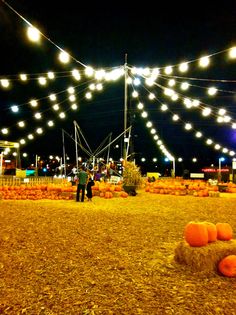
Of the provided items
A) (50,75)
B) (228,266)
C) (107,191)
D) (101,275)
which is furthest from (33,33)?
(107,191)

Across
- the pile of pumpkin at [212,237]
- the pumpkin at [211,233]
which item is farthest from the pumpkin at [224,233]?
the pumpkin at [211,233]

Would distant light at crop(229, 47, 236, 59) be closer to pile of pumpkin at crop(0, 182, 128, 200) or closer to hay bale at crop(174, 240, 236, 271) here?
hay bale at crop(174, 240, 236, 271)

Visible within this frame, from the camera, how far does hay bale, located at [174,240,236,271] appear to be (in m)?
4.32

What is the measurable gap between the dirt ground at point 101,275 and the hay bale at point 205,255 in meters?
0.11

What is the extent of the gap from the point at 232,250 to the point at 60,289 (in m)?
2.44

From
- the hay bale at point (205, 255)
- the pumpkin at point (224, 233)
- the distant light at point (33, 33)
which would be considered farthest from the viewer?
the distant light at point (33, 33)

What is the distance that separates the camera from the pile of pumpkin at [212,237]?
4.17 metres

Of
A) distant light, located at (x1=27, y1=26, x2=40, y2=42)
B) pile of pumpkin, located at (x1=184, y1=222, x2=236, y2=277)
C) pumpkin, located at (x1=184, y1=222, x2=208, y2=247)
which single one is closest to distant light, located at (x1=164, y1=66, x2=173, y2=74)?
distant light, located at (x1=27, y1=26, x2=40, y2=42)

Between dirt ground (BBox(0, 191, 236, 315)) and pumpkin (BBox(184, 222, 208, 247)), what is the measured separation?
0.37 metres

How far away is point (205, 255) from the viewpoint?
4.34 m

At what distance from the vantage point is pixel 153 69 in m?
14.7

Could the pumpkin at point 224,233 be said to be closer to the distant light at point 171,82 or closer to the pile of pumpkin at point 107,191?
the pile of pumpkin at point 107,191

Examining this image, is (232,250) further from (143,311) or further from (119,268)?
(143,311)

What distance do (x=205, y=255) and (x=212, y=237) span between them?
0.48 metres
